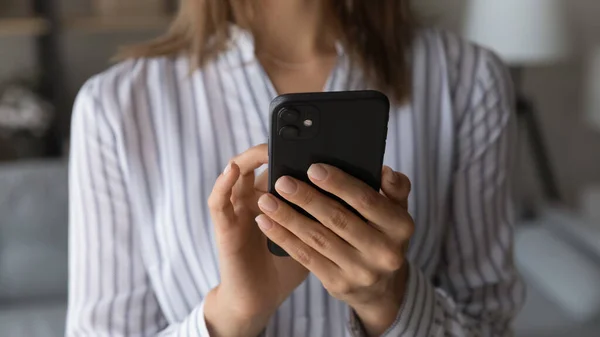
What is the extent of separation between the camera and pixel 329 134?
0.48 m

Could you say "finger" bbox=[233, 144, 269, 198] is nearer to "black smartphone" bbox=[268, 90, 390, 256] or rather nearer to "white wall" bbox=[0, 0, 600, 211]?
"black smartphone" bbox=[268, 90, 390, 256]

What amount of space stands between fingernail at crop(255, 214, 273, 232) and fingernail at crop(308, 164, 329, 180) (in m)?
0.04

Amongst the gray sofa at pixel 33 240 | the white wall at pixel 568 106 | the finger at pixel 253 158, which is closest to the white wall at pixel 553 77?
the white wall at pixel 568 106

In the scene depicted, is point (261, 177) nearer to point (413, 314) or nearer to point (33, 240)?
point (413, 314)

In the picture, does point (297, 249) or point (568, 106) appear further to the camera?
point (568, 106)

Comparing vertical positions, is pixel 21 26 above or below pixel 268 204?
below

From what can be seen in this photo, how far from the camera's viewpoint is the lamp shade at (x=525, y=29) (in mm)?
1822

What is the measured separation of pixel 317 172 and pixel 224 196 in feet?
0.23

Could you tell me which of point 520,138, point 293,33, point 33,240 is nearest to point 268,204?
point 293,33

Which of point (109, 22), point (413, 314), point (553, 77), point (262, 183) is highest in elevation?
point (262, 183)

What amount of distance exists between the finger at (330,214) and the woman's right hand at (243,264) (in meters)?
0.04

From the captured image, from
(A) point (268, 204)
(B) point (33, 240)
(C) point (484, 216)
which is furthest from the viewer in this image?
(B) point (33, 240)

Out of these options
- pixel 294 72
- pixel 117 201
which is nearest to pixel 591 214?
pixel 294 72

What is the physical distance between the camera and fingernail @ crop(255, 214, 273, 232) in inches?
18.3
